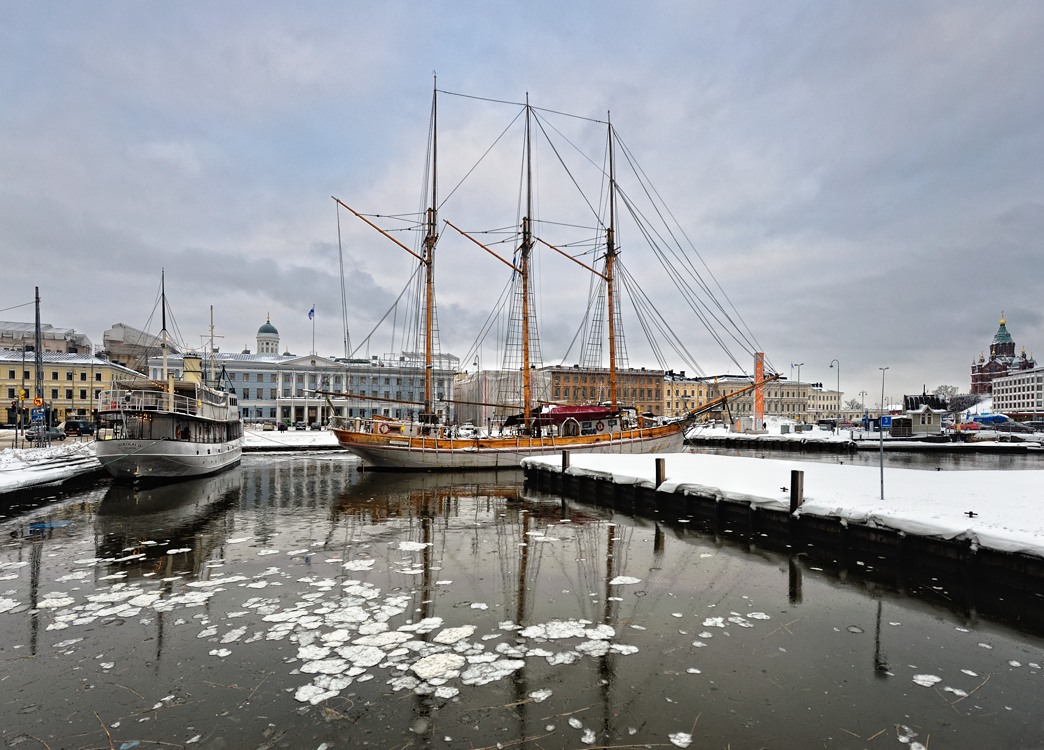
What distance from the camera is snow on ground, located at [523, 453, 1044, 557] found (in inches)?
476

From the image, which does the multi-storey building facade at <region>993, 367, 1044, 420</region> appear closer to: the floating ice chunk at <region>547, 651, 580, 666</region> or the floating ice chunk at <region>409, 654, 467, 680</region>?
the floating ice chunk at <region>547, 651, 580, 666</region>

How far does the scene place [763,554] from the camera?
14664mm

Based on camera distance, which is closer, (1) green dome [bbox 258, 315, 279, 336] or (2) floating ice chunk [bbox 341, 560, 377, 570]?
(2) floating ice chunk [bbox 341, 560, 377, 570]

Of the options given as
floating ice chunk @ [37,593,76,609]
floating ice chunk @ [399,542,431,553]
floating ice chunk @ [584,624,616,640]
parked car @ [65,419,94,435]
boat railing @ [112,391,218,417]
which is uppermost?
Result: boat railing @ [112,391,218,417]

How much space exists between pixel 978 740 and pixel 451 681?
6.13 meters

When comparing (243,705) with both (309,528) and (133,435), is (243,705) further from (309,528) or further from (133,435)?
(133,435)

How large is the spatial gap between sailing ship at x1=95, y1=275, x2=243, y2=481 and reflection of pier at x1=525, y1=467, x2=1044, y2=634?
26.4 meters

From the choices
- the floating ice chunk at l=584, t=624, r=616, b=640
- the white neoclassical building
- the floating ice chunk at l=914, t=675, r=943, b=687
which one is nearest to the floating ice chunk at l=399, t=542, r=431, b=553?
the floating ice chunk at l=584, t=624, r=616, b=640

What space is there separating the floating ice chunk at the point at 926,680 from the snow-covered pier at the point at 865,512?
185 inches

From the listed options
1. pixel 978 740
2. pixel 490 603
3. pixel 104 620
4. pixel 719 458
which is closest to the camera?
pixel 978 740

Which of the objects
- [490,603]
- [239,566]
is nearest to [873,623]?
[490,603]

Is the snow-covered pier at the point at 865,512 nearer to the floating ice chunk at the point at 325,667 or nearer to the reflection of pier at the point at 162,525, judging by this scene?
the floating ice chunk at the point at 325,667

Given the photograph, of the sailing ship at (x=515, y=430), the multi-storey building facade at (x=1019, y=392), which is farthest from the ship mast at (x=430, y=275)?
the multi-storey building facade at (x=1019, y=392)

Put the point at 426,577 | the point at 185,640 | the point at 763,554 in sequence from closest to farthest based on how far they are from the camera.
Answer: the point at 185,640 → the point at 426,577 → the point at 763,554
